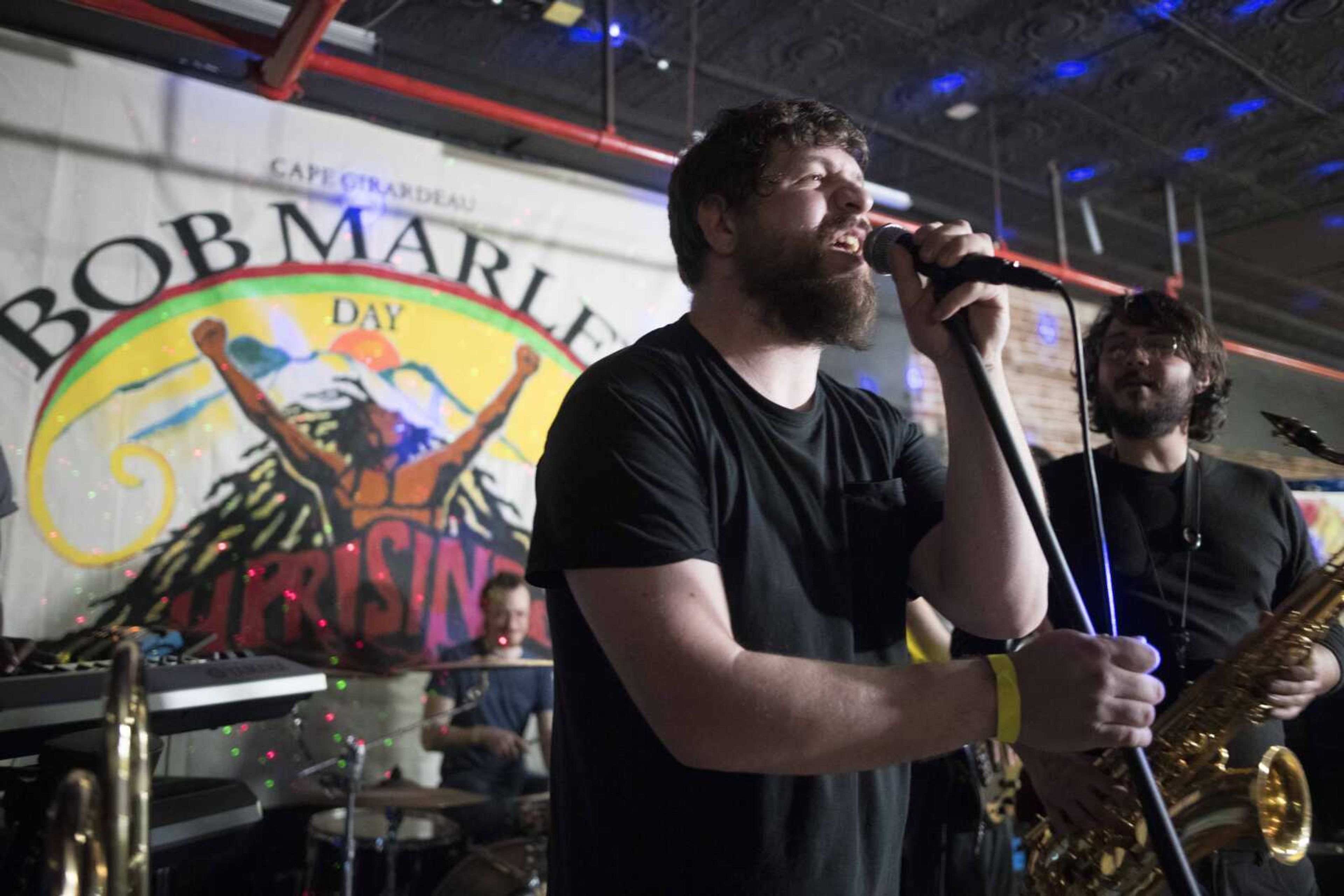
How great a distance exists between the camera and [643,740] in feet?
3.77

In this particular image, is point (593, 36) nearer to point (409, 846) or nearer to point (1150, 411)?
point (1150, 411)

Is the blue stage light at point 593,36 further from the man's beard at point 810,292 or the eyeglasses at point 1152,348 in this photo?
the man's beard at point 810,292

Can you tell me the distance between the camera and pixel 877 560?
1373mm

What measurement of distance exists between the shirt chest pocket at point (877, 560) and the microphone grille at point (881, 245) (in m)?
0.31

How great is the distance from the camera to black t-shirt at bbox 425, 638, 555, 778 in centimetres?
390

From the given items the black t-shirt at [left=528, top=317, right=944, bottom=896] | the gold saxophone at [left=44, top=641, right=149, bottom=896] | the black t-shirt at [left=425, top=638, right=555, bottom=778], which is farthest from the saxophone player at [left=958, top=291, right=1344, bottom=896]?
the black t-shirt at [left=425, top=638, right=555, bottom=778]

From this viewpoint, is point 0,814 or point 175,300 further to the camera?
point 175,300

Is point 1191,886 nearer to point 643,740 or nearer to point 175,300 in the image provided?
point 643,740

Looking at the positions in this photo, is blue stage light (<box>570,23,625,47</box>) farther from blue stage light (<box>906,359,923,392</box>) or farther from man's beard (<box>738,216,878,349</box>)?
man's beard (<box>738,216,878,349</box>)

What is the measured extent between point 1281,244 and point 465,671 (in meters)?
7.44

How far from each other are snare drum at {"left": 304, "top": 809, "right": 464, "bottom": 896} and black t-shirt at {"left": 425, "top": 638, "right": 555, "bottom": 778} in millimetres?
426

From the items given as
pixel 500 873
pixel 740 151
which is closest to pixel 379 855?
pixel 500 873

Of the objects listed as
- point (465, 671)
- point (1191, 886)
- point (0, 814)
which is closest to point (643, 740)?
point (1191, 886)

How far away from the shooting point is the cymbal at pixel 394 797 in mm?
3332
